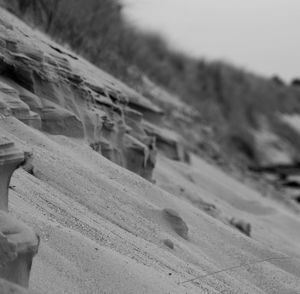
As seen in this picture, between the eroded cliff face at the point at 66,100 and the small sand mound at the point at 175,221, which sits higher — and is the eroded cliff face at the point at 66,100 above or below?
above

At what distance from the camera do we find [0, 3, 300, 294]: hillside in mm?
3104

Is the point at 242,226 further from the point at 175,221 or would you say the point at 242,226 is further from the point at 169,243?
the point at 169,243

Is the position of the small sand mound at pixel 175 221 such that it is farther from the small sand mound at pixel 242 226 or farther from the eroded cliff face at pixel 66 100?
the small sand mound at pixel 242 226

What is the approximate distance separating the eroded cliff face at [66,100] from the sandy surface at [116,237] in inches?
7.3

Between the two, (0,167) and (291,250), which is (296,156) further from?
(0,167)

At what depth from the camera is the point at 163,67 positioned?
17.6 metres

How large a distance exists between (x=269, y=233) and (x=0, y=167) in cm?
444

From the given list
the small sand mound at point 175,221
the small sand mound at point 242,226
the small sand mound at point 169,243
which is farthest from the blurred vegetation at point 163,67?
the small sand mound at point 169,243

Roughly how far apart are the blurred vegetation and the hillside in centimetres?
178

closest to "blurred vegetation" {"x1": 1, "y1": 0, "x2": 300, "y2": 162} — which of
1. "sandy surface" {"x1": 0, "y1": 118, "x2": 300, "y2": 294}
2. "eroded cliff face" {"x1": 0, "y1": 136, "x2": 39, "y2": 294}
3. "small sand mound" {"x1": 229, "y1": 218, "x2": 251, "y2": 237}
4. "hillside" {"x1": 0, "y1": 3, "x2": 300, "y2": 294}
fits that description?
"hillside" {"x1": 0, "y1": 3, "x2": 300, "y2": 294}

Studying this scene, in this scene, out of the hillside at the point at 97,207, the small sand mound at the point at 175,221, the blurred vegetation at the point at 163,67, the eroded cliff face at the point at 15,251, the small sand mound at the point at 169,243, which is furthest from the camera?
the blurred vegetation at the point at 163,67

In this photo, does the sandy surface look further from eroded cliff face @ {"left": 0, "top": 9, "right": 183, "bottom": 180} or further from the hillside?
eroded cliff face @ {"left": 0, "top": 9, "right": 183, "bottom": 180}

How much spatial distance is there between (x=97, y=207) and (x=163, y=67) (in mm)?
13512

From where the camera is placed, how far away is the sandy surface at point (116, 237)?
317 centimetres
